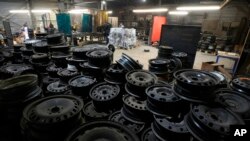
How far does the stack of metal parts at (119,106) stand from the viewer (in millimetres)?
1371

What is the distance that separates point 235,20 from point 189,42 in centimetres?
906

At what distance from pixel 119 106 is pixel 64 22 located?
19.5ft

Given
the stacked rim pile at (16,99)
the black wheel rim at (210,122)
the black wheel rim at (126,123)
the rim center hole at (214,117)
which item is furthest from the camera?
the black wheel rim at (126,123)

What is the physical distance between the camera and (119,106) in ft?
8.51

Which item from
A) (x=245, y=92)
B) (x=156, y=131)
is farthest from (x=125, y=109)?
(x=245, y=92)

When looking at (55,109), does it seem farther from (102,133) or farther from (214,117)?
(214,117)

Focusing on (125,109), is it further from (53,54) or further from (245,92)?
(53,54)

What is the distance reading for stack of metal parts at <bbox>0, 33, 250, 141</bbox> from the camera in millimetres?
1371

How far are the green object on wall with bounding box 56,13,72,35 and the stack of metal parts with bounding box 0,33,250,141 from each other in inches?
169

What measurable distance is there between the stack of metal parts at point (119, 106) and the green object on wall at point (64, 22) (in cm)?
430

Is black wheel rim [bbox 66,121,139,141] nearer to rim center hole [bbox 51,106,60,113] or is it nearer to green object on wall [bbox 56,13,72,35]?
rim center hole [bbox 51,106,60,113]

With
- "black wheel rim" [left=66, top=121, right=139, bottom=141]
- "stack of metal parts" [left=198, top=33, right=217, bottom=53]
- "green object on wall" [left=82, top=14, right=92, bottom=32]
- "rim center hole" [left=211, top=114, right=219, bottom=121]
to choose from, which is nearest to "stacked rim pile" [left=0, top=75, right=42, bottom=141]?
"black wheel rim" [left=66, top=121, right=139, bottom=141]

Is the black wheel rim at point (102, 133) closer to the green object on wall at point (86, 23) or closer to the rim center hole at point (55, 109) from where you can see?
the rim center hole at point (55, 109)

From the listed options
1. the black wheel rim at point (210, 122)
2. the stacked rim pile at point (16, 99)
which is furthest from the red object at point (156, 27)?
the stacked rim pile at point (16, 99)
